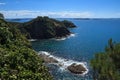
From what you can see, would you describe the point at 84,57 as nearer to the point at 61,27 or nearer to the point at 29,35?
the point at 29,35

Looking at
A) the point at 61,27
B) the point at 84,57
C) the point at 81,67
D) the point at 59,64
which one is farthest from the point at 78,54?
the point at 61,27

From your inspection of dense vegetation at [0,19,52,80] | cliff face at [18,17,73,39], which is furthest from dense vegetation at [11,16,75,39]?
dense vegetation at [0,19,52,80]

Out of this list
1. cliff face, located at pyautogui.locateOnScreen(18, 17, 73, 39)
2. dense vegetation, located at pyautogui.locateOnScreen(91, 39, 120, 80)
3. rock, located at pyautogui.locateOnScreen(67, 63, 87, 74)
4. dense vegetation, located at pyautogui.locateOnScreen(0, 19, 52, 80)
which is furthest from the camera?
cliff face, located at pyautogui.locateOnScreen(18, 17, 73, 39)

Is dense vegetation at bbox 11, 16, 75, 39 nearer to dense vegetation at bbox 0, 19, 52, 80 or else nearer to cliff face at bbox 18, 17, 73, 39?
cliff face at bbox 18, 17, 73, 39

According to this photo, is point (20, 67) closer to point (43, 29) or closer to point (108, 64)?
point (108, 64)

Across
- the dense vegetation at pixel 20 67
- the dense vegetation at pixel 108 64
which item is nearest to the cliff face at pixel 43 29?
the dense vegetation at pixel 20 67

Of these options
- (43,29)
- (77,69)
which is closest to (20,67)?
(77,69)

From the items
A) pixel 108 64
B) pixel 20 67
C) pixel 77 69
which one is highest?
pixel 108 64
